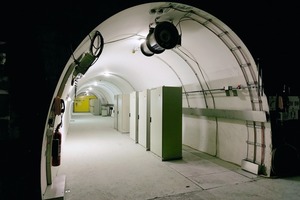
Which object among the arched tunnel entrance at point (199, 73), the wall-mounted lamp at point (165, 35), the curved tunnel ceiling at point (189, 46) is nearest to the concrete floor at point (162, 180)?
the arched tunnel entrance at point (199, 73)

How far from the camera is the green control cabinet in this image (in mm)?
4859

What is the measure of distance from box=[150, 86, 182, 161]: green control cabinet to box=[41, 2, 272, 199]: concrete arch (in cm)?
86

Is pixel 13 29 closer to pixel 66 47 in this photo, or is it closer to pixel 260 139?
pixel 66 47

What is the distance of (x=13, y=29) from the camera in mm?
2227

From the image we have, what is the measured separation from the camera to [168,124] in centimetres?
492

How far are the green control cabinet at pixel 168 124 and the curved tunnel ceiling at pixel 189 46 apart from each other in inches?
37.4

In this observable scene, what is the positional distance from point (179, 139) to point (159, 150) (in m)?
0.61

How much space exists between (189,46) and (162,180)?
10.4ft

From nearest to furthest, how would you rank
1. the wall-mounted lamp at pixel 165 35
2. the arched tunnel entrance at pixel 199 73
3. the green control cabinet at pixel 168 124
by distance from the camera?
the arched tunnel entrance at pixel 199 73, the wall-mounted lamp at pixel 165 35, the green control cabinet at pixel 168 124

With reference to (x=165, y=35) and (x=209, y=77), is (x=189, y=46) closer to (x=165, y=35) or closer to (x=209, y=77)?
(x=209, y=77)

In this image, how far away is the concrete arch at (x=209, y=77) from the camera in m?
3.29

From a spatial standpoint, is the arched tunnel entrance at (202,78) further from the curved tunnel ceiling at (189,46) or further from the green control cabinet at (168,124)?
the green control cabinet at (168,124)

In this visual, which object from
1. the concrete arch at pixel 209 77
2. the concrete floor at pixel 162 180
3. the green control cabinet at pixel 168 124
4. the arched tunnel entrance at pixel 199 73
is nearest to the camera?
the concrete floor at pixel 162 180

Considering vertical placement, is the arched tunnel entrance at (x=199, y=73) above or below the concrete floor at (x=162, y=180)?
above
